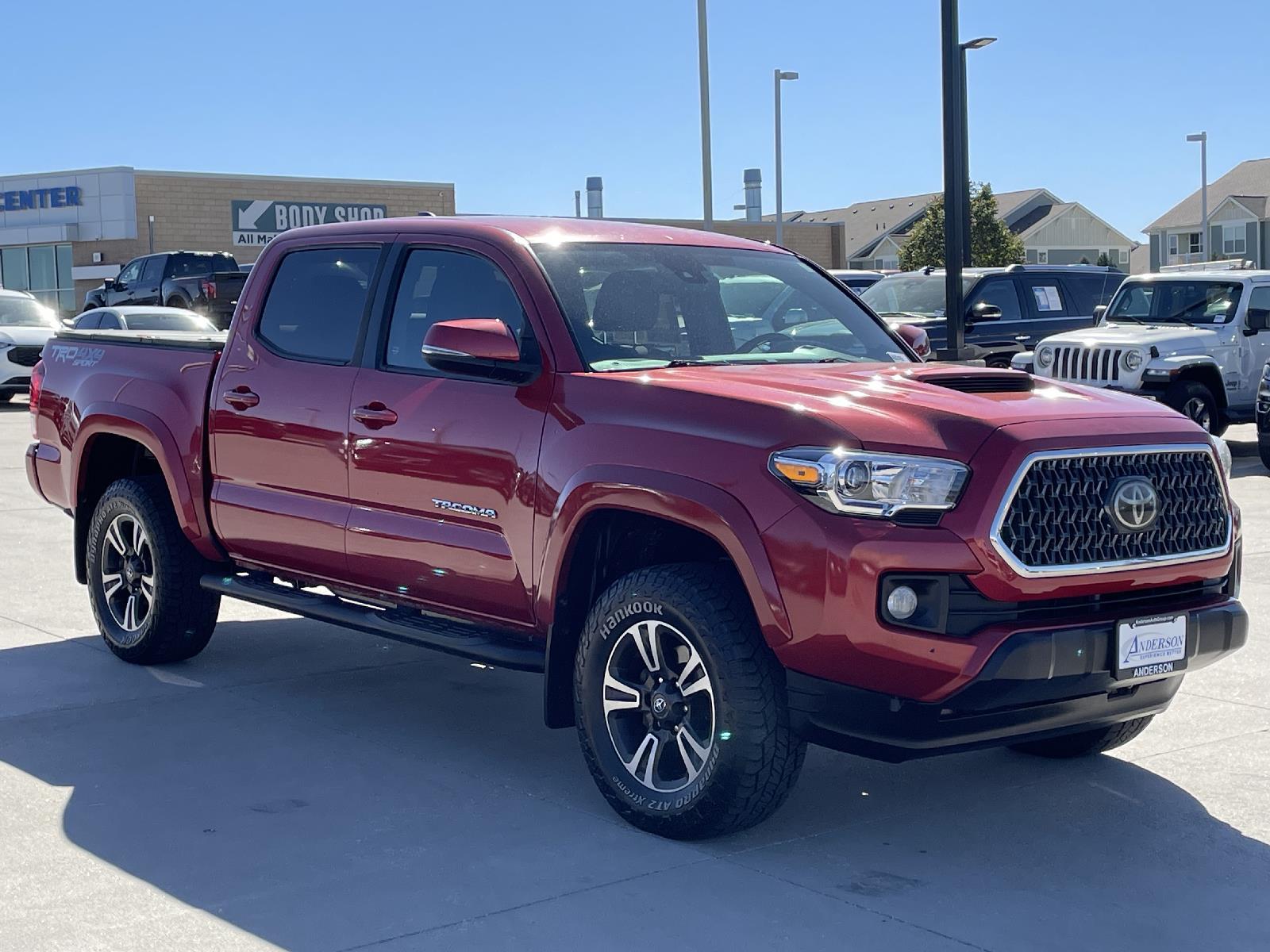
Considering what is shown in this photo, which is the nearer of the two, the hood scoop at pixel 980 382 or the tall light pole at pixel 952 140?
the hood scoop at pixel 980 382

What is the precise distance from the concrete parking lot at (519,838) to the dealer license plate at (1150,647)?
1.85ft

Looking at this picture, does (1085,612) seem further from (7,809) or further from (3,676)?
(3,676)

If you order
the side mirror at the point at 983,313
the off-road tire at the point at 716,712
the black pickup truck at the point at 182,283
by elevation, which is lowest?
the off-road tire at the point at 716,712

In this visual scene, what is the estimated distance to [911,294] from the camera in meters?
19.0

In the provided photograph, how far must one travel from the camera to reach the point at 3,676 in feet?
22.9

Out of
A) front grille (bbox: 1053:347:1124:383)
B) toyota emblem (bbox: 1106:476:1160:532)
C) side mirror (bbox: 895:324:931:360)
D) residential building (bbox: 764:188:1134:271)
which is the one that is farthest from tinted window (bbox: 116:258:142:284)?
residential building (bbox: 764:188:1134:271)

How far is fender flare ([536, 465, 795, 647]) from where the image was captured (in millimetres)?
4465

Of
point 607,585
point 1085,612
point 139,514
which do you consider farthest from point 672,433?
point 139,514

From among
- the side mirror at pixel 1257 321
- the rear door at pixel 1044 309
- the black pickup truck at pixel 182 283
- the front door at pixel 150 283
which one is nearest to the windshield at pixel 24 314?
the black pickup truck at pixel 182 283

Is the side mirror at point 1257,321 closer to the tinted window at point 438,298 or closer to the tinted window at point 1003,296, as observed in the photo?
the tinted window at point 1003,296

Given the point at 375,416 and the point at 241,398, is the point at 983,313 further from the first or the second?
the point at 375,416

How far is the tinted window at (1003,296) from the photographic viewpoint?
18500mm

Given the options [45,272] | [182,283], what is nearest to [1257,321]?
[182,283]

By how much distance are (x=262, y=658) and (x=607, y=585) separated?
111 inches
